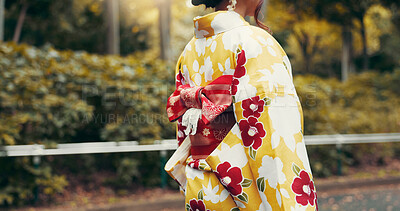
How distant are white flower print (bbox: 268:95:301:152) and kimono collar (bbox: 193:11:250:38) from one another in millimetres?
446

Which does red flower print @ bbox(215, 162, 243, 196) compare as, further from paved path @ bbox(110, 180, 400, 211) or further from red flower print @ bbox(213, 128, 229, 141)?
paved path @ bbox(110, 180, 400, 211)

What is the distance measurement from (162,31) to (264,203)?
13.1 metres

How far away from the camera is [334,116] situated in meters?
9.23

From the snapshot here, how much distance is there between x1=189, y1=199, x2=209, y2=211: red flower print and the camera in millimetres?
1945

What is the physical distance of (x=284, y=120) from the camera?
1.73 m

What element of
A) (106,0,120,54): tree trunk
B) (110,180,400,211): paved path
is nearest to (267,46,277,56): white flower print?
(110,180,400,211): paved path

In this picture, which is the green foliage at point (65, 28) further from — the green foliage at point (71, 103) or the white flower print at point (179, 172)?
the white flower print at point (179, 172)

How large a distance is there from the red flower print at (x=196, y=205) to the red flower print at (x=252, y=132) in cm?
37

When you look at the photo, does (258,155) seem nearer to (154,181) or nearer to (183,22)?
(154,181)

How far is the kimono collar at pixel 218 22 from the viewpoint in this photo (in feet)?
6.51

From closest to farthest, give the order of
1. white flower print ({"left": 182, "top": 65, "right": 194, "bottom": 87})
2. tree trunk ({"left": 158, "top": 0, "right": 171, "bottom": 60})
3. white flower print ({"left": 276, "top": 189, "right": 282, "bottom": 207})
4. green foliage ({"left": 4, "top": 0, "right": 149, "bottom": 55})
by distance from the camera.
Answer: white flower print ({"left": 276, "top": 189, "right": 282, "bottom": 207}), white flower print ({"left": 182, "top": 65, "right": 194, "bottom": 87}), tree trunk ({"left": 158, "top": 0, "right": 171, "bottom": 60}), green foliage ({"left": 4, "top": 0, "right": 149, "bottom": 55})

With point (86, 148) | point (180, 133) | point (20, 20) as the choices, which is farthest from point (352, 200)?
point (20, 20)

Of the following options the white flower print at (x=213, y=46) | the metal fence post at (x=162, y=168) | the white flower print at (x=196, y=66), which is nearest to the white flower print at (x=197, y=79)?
the white flower print at (x=196, y=66)

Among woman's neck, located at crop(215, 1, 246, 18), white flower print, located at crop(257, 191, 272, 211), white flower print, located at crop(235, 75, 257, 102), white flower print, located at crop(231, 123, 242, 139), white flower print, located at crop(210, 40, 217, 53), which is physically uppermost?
woman's neck, located at crop(215, 1, 246, 18)
